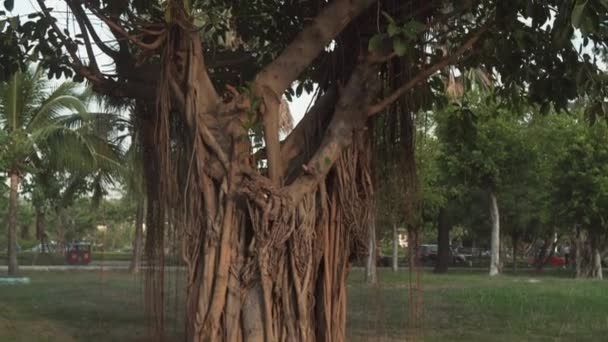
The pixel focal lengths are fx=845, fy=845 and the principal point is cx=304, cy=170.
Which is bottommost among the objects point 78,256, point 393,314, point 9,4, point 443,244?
point 393,314

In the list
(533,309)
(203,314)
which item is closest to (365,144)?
(203,314)

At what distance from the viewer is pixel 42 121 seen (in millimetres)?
22250

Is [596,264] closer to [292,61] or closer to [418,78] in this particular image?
[418,78]

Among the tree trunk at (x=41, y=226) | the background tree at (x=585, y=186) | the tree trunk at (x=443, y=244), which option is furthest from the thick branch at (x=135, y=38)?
the tree trunk at (x=41, y=226)

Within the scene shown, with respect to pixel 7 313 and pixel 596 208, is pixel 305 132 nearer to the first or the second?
pixel 7 313

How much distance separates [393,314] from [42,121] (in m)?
13.1

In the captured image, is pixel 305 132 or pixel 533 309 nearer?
pixel 305 132

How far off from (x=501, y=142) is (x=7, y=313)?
786 inches

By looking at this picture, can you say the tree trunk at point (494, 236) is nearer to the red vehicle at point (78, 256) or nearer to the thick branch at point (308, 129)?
the red vehicle at point (78, 256)

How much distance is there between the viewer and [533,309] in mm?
13594

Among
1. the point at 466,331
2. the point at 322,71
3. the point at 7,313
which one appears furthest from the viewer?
the point at 7,313

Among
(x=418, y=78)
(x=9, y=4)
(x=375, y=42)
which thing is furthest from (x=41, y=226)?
(x=375, y=42)

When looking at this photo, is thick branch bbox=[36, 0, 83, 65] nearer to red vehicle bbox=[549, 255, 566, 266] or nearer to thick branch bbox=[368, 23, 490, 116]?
thick branch bbox=[368, 23, 490, 116]

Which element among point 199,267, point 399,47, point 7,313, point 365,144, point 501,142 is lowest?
point 7,313
